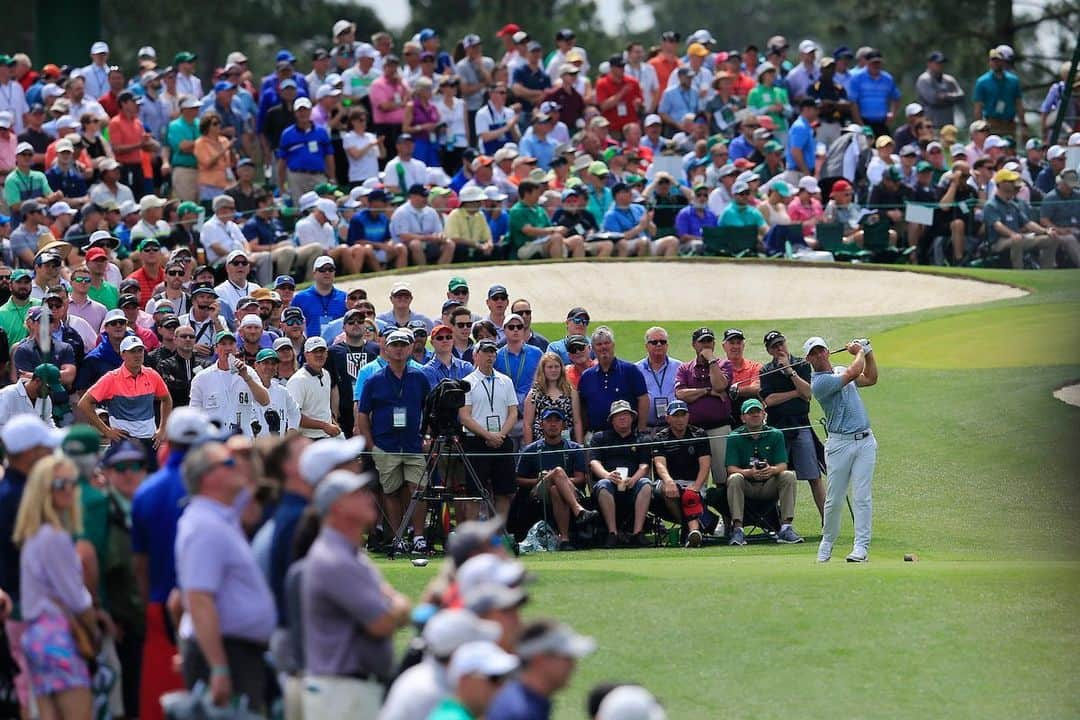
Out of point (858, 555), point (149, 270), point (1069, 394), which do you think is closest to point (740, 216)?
point (1069, 394)

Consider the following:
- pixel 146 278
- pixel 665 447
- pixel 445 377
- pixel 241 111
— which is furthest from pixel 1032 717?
pixel 241 111

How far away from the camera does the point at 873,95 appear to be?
32.8 meters

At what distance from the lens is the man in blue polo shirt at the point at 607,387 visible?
61.1 feet

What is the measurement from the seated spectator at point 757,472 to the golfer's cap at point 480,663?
1076cm

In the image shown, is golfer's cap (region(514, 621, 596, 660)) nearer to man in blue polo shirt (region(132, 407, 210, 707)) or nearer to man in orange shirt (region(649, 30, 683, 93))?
man in blue polo shirt (region(132, 407, 210, 707))

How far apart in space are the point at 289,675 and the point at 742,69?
25.7 meters

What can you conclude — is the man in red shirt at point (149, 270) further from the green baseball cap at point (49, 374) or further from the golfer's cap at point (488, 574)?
the golfer's cap at point (488, 574)

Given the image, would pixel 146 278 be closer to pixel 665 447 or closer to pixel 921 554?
pixel 665 447

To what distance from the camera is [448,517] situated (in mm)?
17531

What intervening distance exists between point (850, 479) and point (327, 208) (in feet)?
35.5

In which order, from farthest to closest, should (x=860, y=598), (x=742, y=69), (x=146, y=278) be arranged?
(x=742, y=69) < (x=146, y=278) < (x=860, y=598)

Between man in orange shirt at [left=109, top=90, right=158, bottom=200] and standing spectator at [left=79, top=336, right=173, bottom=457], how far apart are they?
963 cm

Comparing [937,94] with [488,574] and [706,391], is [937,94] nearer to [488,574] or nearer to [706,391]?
[706,391]

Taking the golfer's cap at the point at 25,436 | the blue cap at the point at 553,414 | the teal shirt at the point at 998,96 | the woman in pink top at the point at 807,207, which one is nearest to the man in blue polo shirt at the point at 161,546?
the golfer's cap at the point at 25,436
